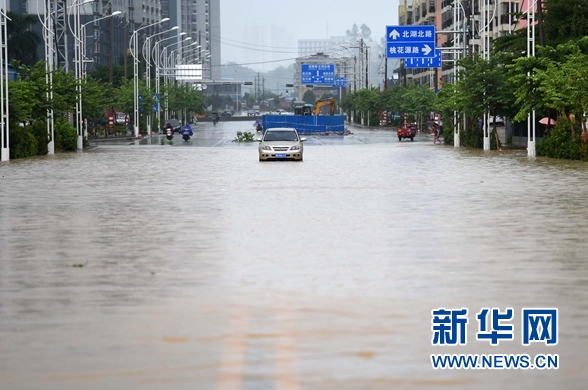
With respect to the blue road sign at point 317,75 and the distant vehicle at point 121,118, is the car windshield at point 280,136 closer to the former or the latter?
the distant vehicle at point 121,118

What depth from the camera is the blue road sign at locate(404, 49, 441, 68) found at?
266 ft

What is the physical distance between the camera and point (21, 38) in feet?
431

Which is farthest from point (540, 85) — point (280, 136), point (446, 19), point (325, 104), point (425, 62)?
point (446, 19)

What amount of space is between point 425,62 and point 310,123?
36.9 meters

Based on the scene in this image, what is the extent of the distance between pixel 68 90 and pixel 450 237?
5260 cm

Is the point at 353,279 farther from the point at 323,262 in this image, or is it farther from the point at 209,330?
the point at 209,330

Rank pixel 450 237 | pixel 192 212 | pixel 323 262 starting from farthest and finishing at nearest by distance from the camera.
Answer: pixel 192 212 → pixel 450 237 → pixel 323 262

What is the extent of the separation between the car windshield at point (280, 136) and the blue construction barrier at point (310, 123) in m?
63.9

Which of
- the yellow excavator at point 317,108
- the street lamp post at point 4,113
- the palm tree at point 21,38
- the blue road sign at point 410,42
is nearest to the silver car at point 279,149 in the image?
the street lamp post at point 4,113

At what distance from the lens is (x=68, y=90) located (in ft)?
223

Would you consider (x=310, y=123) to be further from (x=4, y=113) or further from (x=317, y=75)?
(x=4, y=113)

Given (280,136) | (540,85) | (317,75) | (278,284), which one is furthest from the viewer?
(317,75)

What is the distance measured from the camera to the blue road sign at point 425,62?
8100 cm

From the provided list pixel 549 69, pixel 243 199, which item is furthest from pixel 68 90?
pixel 243 199
